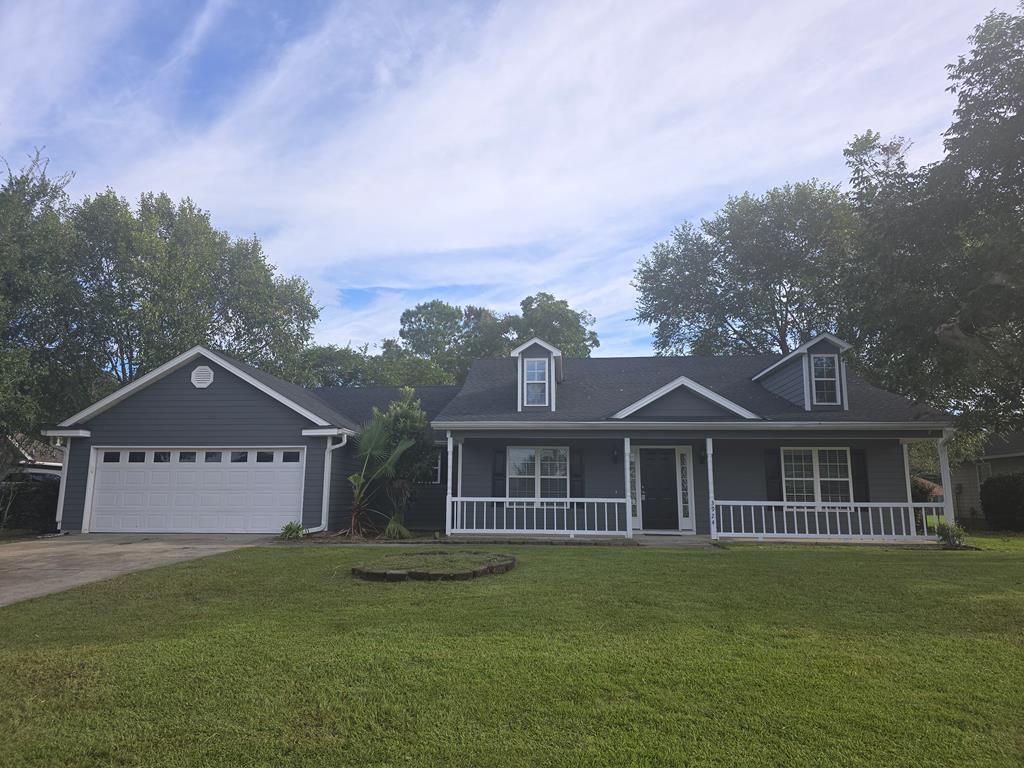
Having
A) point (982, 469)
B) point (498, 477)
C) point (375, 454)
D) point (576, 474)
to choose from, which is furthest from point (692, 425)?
point (982, 469)

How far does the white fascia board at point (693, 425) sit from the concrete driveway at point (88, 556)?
5.54 metres

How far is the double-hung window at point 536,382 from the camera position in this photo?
16.0 metres

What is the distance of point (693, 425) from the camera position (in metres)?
14.1

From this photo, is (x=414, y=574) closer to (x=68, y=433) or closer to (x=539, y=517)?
(x=539, y=517)

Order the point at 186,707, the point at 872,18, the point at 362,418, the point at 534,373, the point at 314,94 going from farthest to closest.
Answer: the point at 362,418 < the point at 534,373 < the point at 314,94 < the point at 872,18 < the point at 186,707

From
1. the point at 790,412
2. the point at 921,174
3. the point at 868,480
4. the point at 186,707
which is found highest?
the point at 921,174

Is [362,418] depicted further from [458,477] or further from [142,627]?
[142,627]

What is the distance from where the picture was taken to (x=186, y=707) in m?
3.81

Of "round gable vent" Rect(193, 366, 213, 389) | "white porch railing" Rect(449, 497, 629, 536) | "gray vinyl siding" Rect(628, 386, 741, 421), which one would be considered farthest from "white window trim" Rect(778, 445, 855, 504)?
"round gable vent" Rect(193, 366, 213, 389)

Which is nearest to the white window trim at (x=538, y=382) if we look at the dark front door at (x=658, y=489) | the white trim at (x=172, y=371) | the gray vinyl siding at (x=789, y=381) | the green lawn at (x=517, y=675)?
the dark front door at (x=658, y=489)

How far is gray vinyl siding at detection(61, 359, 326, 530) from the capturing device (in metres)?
15.1

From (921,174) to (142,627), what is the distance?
15721 millimetres

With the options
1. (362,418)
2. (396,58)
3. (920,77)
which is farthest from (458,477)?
(920,77)

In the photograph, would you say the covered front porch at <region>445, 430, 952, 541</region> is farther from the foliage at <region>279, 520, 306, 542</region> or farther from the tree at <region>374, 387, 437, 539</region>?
the foliage at <region>279, 520, 306, 542</region>
